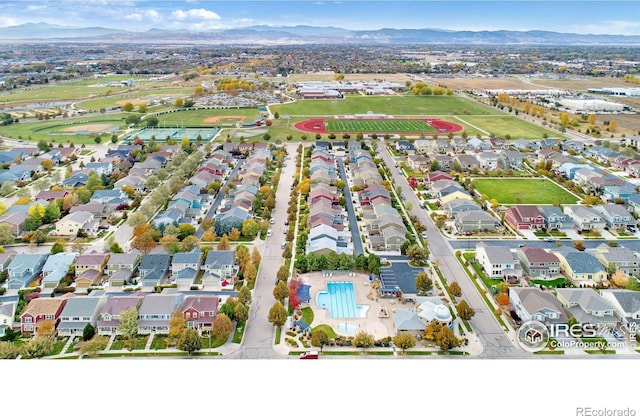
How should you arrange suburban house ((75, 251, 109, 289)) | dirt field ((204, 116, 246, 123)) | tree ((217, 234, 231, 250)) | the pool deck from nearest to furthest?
the pool deck → suburban house ((75, 251, 109, 289)) → tree ((217, 234, 231, 250)) → dirt field ((204, 116, 246, 123))

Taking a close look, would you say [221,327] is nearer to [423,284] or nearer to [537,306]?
[423,284]

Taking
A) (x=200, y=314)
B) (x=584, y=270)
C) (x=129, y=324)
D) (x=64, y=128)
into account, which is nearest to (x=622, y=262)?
(x=584, y=270)

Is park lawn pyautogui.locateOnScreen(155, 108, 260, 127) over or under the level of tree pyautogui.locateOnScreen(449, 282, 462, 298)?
under

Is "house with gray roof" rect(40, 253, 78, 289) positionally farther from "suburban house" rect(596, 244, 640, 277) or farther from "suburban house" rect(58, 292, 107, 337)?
"suburban house" rect(596, 244, 640, 277)

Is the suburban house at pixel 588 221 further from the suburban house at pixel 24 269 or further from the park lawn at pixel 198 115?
the park lawn at pixel 198 115

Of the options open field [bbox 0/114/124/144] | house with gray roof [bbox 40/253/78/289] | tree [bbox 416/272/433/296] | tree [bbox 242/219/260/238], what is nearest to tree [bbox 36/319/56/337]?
house with gray roof [bbox 40/253/78/289]

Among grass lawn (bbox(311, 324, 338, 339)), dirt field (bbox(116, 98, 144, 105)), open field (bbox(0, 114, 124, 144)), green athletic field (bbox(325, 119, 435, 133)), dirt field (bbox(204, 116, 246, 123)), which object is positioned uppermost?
grass lawn (bbox(311, 324, 338, 339))
